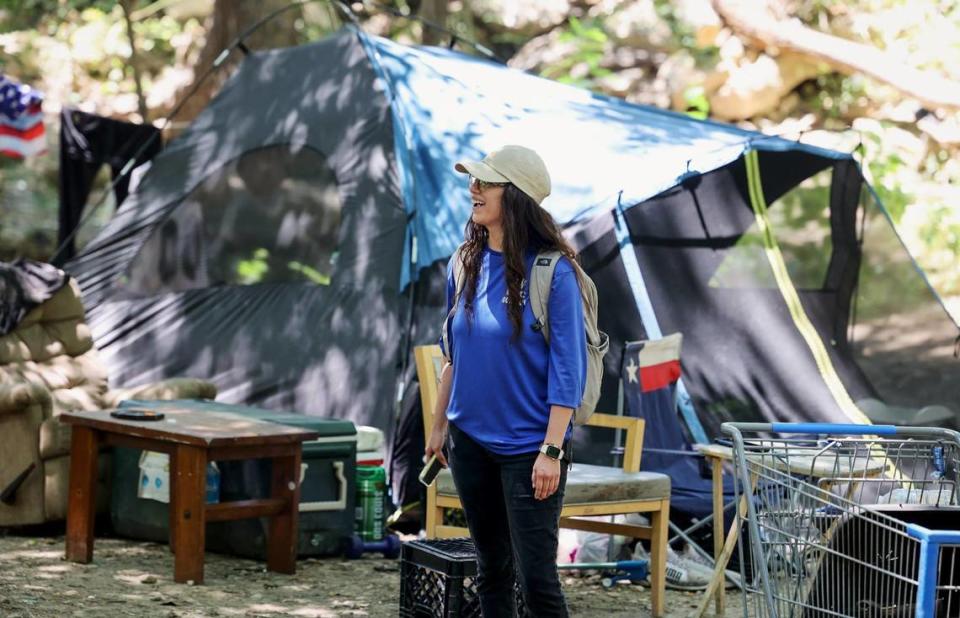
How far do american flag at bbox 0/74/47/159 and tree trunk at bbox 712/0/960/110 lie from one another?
18.7 ft

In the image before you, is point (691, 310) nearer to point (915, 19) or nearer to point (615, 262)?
point (615, 262)

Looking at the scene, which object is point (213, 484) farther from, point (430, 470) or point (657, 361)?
point (430, 470)

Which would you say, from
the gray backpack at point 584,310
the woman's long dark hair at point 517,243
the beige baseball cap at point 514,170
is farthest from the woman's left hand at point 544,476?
the beige baseball cap at point 514,170

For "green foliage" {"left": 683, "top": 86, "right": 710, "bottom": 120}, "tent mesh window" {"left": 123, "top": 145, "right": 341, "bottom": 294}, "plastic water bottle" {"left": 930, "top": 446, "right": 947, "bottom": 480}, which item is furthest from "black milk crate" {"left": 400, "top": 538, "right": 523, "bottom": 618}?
"green foliage" {"left": 683, "top": 86, "right": 710, "bottom": 120}

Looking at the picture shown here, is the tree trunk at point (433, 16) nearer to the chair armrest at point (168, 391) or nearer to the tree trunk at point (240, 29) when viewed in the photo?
the tree trunk at point (240, 29)

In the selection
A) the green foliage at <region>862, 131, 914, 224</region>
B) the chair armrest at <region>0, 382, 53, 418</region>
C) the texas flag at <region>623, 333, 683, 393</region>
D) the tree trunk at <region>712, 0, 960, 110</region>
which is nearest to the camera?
the texas flag at <region>623, 333, 683, 393</region>

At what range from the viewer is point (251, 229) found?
737cm

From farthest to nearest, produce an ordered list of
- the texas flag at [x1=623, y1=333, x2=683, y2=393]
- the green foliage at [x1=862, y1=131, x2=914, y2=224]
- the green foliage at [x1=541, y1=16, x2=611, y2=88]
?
the green foliage at [x1=541, y1=16, x2=611, y2=88] → the green foliage at [x1=862, y1=131, x2=914, y2=224] → the texas flag at [x1=623, y1=333, x2=683, y2=393]

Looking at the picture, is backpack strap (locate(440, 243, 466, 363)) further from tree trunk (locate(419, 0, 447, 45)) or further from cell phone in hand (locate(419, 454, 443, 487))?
tree trunk (locate(419, 0, 447, 45))

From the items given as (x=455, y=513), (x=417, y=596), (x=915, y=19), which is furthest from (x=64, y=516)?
(x=915, y=19)

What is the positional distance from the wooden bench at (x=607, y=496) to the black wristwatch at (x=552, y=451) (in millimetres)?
1553

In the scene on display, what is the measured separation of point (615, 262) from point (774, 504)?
3.21 m

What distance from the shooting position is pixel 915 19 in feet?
38.7

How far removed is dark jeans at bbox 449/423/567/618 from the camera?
3221 mm
